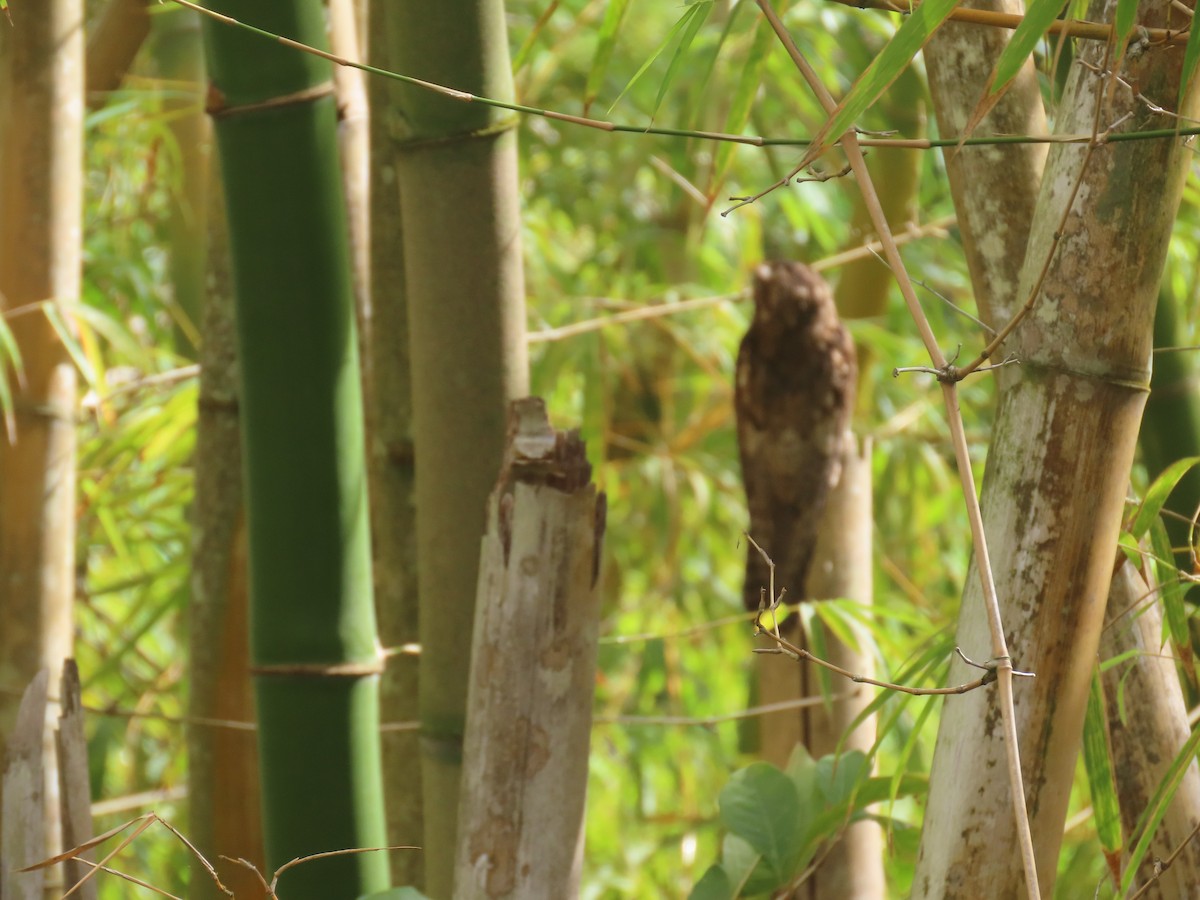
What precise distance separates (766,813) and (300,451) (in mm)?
265

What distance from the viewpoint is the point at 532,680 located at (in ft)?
1.48

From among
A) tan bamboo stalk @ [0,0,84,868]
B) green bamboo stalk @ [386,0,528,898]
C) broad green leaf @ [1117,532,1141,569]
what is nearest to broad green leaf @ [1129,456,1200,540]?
broad green leaf @ [1117,532,1141,569]

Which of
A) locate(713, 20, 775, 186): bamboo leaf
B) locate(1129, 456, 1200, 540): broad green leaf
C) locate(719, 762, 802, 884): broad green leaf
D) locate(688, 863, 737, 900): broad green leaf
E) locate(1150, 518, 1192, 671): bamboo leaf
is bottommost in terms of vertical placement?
locate(688, 863, 737, 900): broad green leaf

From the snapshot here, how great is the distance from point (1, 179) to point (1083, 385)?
70 centimetres

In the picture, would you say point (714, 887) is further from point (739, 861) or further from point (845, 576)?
point (845, 576)

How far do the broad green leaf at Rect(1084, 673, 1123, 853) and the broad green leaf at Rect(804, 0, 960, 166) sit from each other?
253mm

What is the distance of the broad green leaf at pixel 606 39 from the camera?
1.60 ft

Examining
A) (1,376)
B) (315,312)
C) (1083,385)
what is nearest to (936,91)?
(1083,385)

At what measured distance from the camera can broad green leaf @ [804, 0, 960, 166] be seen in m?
0.33

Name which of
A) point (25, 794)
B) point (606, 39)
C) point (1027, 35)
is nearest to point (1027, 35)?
point (1027, 35)

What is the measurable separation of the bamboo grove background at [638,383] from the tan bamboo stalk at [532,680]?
0.53 metres

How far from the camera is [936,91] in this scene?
0.49 meters

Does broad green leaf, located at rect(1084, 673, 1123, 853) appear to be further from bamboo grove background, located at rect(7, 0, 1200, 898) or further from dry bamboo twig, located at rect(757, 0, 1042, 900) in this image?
bamboo grove background, located at rect(7, 0, 1200, 898)

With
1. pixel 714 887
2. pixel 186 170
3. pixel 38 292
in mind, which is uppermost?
pixel 186 170
